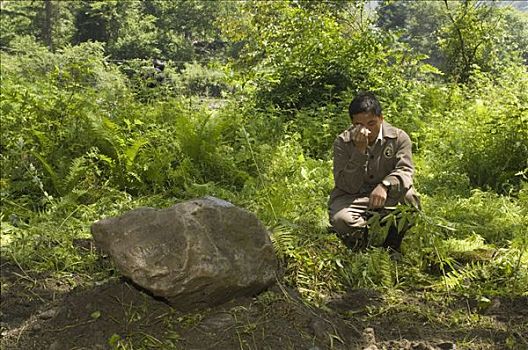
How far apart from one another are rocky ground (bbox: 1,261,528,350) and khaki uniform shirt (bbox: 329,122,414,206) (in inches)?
47.0

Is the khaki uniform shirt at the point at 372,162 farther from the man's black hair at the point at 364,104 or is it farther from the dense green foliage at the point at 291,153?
the dense green foliage at the point at 291,153

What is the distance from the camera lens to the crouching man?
4480 mm

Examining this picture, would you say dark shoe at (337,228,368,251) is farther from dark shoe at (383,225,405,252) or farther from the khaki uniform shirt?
the khaki uniform shirt

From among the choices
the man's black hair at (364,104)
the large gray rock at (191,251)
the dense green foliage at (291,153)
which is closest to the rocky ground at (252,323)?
the large gray rock at (191,251)

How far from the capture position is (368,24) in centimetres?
1112

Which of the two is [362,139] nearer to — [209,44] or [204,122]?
[204,122]

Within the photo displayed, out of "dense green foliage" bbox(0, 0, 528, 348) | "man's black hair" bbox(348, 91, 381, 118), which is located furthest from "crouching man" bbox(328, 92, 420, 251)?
"dense green foliage" bbox(0, 0, 528, 348)

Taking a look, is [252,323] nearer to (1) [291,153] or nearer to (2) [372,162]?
(2) [372,162]

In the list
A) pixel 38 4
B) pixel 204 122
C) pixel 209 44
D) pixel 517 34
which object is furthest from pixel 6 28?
pixel 204 122

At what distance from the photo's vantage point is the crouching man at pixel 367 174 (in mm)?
4480

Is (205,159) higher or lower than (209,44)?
higher

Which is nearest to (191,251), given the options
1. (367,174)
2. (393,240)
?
(393,240)

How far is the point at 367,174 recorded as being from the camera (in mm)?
4797

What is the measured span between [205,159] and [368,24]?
19.1ft
